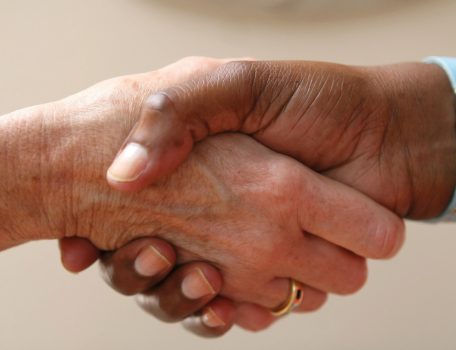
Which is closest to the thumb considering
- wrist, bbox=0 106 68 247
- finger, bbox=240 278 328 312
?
wrist, bbox=0 106 68 247

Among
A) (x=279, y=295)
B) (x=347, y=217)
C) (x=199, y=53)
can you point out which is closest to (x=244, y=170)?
(x=347, y=217)

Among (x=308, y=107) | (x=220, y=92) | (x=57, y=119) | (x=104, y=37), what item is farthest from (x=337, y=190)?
(x=104, y=37)

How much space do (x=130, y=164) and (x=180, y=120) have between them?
99 millimetres

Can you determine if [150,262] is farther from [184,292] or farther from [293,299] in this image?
[293,299]

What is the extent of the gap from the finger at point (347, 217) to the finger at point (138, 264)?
248 mm

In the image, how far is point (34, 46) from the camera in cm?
138

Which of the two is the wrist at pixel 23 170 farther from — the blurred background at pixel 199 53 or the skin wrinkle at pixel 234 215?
the blurred background at pixel 199 53

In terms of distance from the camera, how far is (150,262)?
0.90m

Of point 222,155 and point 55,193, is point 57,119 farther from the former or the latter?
point 222,155

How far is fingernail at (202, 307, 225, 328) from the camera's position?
101 centimetres

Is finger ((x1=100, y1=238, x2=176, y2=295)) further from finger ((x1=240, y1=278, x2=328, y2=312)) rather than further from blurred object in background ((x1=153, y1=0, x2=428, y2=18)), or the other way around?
blurred object in background ((x1=153, y1=0, x2=428, y2=18))

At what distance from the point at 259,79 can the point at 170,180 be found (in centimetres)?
22

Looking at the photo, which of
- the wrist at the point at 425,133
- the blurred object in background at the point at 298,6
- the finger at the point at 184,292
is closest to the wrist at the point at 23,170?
the finger at the point at 184,292

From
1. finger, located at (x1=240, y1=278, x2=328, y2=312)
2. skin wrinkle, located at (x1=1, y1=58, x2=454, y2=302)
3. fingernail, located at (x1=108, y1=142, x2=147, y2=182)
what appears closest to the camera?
fingernail, located at (x1=108, y1=142, x2=147, y2=182)
